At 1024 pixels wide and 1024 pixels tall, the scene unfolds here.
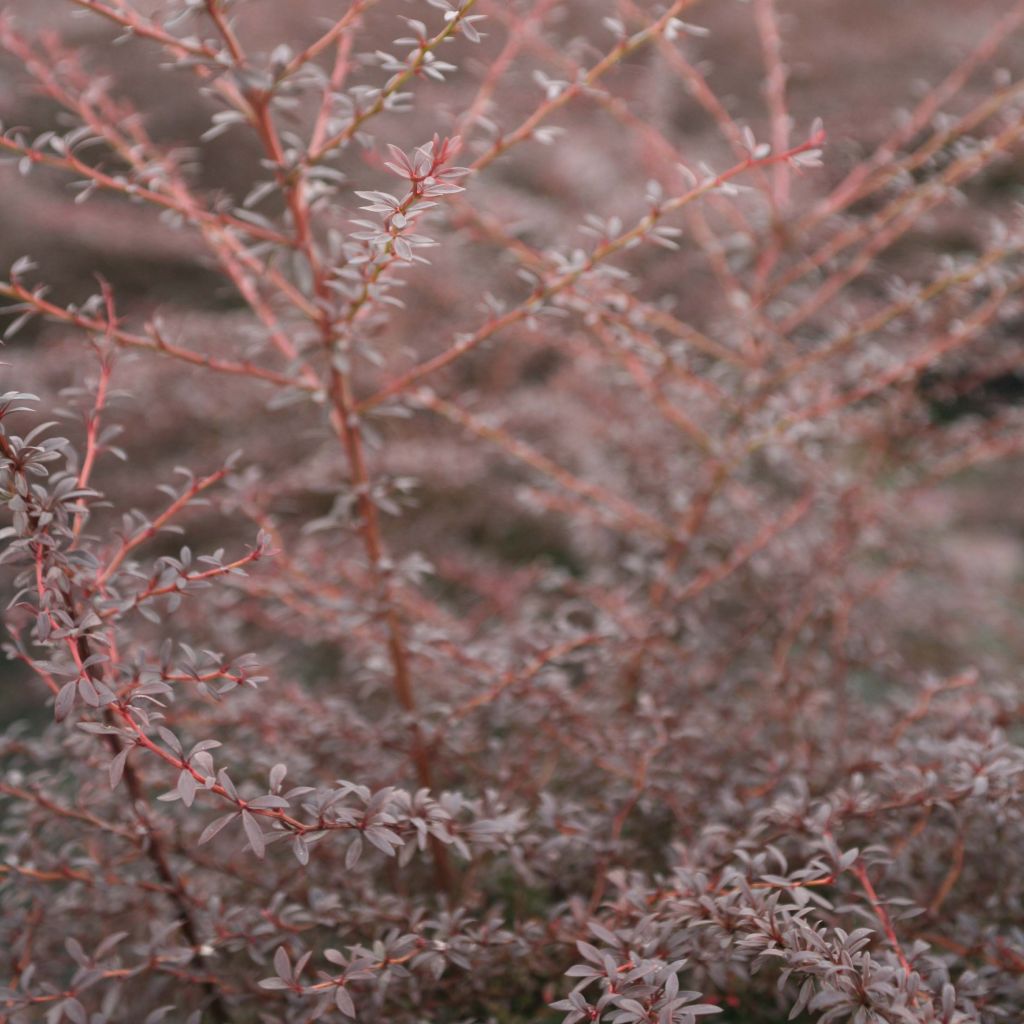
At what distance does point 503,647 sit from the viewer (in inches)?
64.7

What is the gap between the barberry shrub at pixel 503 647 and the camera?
3.13 feet

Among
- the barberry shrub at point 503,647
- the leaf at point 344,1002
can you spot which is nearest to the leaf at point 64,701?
the barberry shrub at point 503,647

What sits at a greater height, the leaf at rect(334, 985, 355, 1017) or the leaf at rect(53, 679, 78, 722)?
the leaf at rect(53, 679, 78, 722)

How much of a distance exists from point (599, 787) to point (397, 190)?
9.47ft

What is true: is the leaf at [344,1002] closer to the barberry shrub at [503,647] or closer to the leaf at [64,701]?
the barberry shrub at [503,647]

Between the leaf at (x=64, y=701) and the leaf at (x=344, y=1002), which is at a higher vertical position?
the leaf at (x=64, y=701)

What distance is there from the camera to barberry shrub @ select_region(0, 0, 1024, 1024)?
95 cm

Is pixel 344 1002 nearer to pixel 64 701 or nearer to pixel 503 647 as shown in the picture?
pixel 64 701

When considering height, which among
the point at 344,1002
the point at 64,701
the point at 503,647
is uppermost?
the point at 64,701

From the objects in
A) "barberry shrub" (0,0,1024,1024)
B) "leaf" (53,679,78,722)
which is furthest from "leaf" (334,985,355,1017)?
"leaf" (53,679,78,722)

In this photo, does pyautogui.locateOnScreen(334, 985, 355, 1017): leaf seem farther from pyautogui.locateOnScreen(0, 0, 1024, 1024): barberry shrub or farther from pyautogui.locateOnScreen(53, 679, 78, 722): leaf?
pyautogui.locateOnScreen(53, 679, 78, 722): leaf

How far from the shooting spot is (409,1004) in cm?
122

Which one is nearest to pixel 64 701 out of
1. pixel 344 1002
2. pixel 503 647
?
pixel 344 1002

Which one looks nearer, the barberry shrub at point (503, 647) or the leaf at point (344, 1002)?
the leaf at point (344, 1002)
